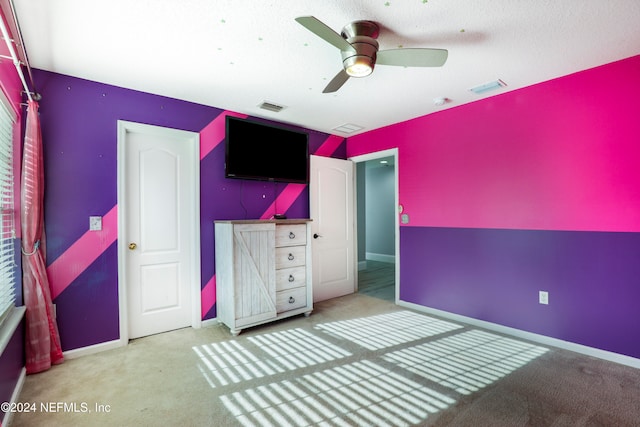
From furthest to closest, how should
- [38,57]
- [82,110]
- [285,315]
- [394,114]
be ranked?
[394,114], [285,315], [82,110], [38,57]

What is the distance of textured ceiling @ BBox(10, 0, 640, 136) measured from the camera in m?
1.69

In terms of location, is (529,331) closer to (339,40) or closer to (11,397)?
(339,40)

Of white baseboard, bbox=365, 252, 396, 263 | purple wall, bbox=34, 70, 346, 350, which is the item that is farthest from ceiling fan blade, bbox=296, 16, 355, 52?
white baseboard, bbox=365, 252, 396, 263

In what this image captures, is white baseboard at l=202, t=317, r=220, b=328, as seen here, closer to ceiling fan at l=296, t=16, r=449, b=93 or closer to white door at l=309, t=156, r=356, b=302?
white door at l=309, t=156, r=356, b=302

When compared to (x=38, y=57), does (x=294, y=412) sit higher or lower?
lower

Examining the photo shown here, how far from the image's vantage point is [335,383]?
6.63 feet

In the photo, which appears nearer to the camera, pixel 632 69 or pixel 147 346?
pixel 632 69

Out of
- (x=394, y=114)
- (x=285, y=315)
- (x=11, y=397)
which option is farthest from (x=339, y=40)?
(x=11, y=397)

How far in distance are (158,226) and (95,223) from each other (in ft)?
1.67

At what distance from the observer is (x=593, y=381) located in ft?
6.58

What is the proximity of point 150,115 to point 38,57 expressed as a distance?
82 centimetres

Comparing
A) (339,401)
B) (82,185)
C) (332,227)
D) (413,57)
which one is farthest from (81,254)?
(413,57)

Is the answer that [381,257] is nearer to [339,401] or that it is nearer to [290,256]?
[290,256]

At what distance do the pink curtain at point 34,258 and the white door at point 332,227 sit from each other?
103 inches
